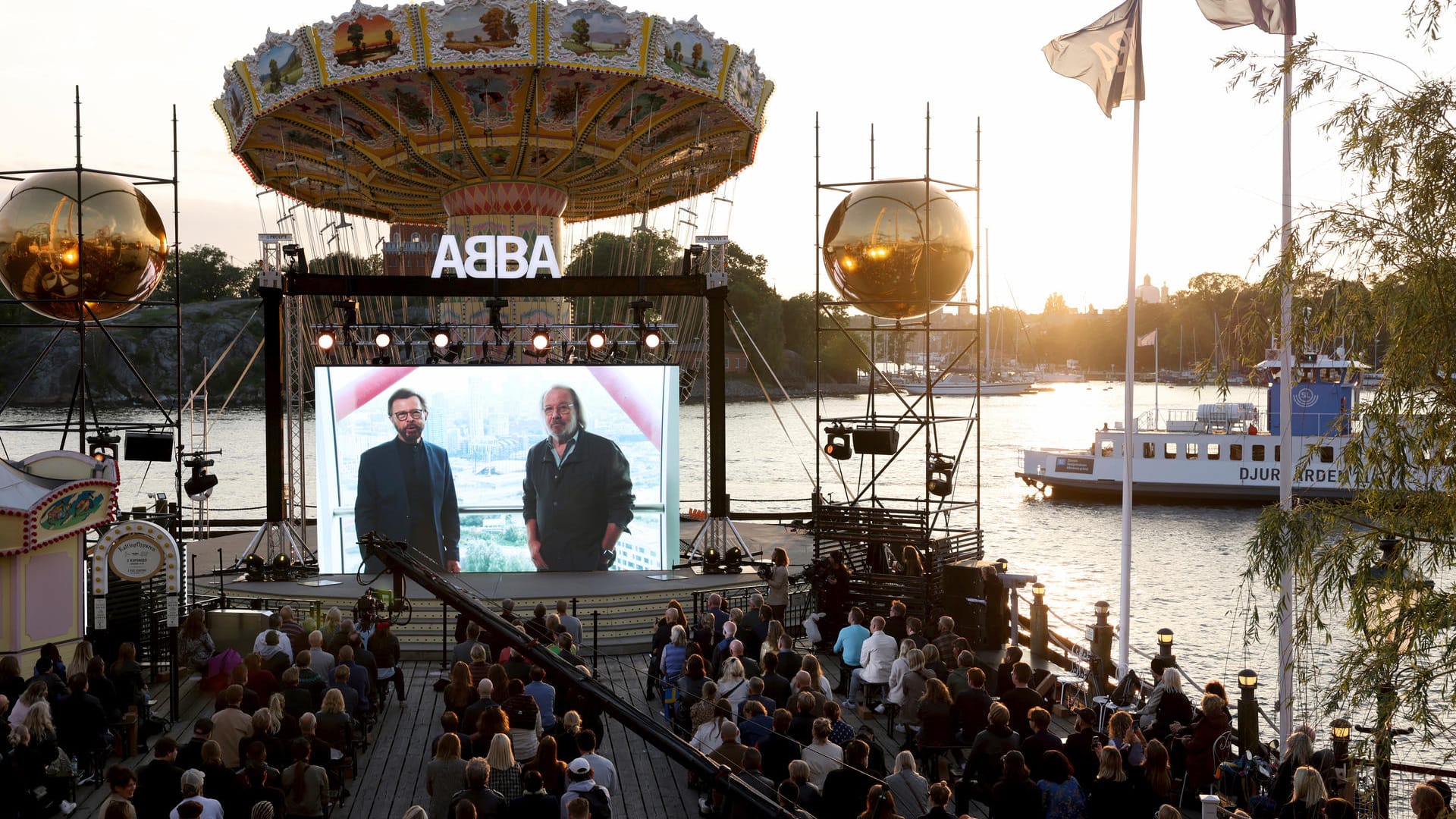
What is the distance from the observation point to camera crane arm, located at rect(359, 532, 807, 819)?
17.7ft

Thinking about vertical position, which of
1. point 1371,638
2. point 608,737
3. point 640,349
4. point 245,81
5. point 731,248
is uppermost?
point 731,248

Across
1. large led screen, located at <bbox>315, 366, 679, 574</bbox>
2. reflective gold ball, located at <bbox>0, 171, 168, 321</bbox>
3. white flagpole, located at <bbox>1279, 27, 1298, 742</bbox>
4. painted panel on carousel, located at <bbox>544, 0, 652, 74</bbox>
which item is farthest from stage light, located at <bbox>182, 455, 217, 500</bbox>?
white flagpole, located at <bbox>1279, 27, 1298, 742</bbox>

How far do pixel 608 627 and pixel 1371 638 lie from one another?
13252 millimetres

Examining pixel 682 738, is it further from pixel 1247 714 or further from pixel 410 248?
pixel 410 248

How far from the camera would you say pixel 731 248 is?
111 metres

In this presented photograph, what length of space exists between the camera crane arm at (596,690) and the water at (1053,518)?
5.25 meters

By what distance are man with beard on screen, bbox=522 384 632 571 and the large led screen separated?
20 millimetres

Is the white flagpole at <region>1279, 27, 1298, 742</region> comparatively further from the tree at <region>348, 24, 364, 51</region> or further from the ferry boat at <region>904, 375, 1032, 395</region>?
the ferry boat at <region>904, 375, 1032, 395</region>

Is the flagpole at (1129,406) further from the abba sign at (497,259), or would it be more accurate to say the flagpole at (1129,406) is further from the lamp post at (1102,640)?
the abba sign at (497,259)

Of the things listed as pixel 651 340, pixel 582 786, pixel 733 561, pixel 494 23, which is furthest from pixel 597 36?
pixel 582 786

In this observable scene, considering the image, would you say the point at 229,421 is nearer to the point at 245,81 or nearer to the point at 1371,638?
the point at 245,81

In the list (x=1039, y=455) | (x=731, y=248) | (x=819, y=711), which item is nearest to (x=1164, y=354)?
(x=731, y=248)

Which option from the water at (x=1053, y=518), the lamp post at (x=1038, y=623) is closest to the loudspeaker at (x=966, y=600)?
the lamp post at (x=1038, y=623)

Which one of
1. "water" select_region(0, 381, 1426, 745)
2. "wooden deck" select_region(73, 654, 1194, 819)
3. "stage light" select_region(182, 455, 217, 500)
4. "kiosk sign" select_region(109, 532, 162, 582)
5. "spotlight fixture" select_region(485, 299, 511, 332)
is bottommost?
"water" select_region(0, 381, 1426, 745)
